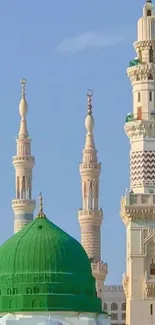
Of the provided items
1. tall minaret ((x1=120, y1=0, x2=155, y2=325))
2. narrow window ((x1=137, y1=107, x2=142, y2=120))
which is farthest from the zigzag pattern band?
narrow window ((x1=137, y1=107, x2=142, y2=120))

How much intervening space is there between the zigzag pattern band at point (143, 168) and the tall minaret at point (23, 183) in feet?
32.7

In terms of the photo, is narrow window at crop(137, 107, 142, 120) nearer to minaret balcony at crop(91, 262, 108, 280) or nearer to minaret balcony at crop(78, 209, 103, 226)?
minaret balcony at crop(78, 209, 103, 226)

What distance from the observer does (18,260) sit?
49.6 metres

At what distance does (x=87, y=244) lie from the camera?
212ft

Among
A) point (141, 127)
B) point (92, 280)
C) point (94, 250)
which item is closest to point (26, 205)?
point (94, 250)

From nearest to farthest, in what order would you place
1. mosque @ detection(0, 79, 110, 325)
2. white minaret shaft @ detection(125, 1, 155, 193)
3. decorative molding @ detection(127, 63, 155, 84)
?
mosque @ detection(0, 79, 110, 325)
white minaret shaft @ detection(125, 1, 155, 193)
decorative molding @ detection(127, 63, 155, 84)

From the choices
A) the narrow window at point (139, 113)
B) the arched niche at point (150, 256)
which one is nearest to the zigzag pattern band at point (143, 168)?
the narrow window at point (139, 113)

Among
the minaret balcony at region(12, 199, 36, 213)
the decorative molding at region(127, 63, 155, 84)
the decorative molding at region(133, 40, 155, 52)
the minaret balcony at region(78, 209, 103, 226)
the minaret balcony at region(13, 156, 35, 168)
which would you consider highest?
the decorative molding at region(133, 40, 155, 52)

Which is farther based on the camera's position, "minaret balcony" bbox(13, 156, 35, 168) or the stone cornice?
"minaret balcony" bbox(13, 156, 35, 168)

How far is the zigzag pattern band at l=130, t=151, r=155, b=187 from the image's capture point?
5588 cm

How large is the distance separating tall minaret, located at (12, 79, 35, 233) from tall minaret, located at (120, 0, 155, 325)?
9.08 meters

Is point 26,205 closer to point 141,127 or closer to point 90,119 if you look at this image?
point 90,119

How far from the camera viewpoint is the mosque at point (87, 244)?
161ft

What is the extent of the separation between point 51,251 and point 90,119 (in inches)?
689
